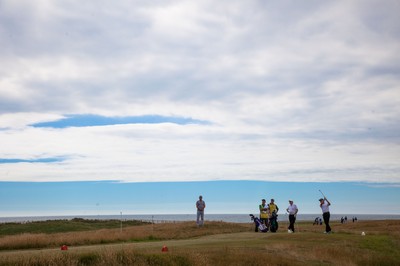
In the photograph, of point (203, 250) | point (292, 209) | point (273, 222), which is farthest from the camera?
point (273, 222)

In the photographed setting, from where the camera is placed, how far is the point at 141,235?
34.2 meters

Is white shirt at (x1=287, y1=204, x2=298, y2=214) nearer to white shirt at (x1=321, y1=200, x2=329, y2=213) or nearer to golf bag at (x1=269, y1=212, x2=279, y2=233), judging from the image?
golf bag at (x1=269, y1=212, x2=279, y2=233)

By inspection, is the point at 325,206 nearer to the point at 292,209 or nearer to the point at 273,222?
the point at 292,209

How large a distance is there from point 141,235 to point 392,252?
613 inches

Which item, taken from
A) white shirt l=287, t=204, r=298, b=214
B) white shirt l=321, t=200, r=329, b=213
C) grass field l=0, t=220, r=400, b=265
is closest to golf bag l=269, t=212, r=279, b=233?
white shirt l=287, t=204, r=298, b=214

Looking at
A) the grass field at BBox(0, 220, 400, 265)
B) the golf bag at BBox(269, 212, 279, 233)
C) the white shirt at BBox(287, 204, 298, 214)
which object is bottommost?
the grass field at BBox(0, 220, 400, 265)

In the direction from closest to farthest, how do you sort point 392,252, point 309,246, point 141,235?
1. point 309,246
2. point 392,252
3. point 141,235

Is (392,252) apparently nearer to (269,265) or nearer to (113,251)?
(269,265)

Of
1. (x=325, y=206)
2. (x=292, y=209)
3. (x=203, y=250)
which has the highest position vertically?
(x=325, y=206)

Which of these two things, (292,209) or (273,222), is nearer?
(292,209)

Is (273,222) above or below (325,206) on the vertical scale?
below

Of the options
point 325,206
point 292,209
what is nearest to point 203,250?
point 325,206

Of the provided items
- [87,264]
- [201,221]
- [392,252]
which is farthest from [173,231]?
[87,264]

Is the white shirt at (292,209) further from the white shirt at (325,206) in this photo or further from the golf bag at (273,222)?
the white shirt at (325,206)
